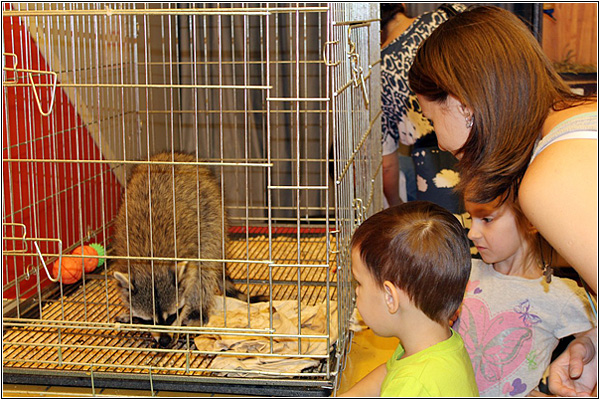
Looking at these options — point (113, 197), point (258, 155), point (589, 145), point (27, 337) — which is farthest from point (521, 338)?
point (258, 155)

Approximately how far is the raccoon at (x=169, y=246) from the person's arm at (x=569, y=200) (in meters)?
1.40

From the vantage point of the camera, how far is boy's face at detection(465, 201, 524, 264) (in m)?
2.38

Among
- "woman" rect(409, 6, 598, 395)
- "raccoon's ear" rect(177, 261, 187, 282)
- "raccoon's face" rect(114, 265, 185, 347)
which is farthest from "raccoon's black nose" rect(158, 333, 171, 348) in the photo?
"woman" rect(409, 6, 598, 395)

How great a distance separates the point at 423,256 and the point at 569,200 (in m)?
0.44

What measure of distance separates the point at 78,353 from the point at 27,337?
0.85 ft

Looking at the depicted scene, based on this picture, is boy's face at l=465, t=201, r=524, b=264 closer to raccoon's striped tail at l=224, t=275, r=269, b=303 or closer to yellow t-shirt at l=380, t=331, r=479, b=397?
yellow t-shirt at l=380, t=331, r=479, b=397

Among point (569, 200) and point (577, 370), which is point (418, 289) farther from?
point (577, 370)

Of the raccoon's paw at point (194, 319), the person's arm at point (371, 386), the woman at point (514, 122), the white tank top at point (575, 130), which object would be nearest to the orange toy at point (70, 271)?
the raccoon's paw at point (194, 319)

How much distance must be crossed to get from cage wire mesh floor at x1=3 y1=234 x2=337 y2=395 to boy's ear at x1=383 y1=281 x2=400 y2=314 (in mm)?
290

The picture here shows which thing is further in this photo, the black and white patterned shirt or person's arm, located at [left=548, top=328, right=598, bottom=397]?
the black and white patterned shirt

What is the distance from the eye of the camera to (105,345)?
256 cm

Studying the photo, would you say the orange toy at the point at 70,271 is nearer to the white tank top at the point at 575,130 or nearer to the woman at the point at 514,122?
the woman at the point at 514,122

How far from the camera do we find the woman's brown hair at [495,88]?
163 cm

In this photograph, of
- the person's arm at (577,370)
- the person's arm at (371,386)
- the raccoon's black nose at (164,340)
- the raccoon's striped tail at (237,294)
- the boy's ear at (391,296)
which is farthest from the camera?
the raccoon's striped tail at (237,294)
